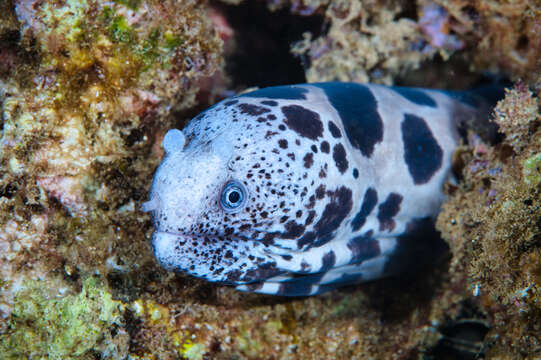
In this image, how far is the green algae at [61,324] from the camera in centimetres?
231

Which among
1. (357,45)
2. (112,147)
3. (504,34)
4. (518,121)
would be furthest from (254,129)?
(504,34)

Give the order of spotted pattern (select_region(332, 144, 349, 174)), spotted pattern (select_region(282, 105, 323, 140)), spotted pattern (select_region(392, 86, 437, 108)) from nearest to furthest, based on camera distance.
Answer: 1. spotted pattern (select_region(282, 105, 323, 140))
2. spotted pattern (select_region(332, 144, 349, 174))
3. spotted pattern (select_region(392, 86, 437, 108))

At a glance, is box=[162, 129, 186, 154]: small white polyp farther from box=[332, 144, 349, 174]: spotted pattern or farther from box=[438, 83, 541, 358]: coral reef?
box=[438, 83, 541, 358]: coral reef

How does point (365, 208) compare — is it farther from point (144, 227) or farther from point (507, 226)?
point (144, 227)

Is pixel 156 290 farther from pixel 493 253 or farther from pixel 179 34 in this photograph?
pixel 493 253

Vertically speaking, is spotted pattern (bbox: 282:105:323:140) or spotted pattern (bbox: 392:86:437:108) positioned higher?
spotted pattern (bbox: 392:86:437:108)

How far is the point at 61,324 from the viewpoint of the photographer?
2.34m

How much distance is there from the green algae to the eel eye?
961 mm

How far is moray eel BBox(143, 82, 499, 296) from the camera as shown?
91.5 inches

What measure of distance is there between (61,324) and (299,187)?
5.29ft

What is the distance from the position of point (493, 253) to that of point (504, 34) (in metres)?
2.51

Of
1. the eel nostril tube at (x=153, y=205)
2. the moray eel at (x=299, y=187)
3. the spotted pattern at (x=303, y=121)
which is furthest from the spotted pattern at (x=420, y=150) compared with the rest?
the eel nostril tube at (x=153, y=205)

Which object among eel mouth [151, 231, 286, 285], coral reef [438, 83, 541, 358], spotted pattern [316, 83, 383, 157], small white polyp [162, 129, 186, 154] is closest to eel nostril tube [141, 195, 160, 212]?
Answer: eel mouth [151, 231, 286, 285]

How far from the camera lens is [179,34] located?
10.5 feet
